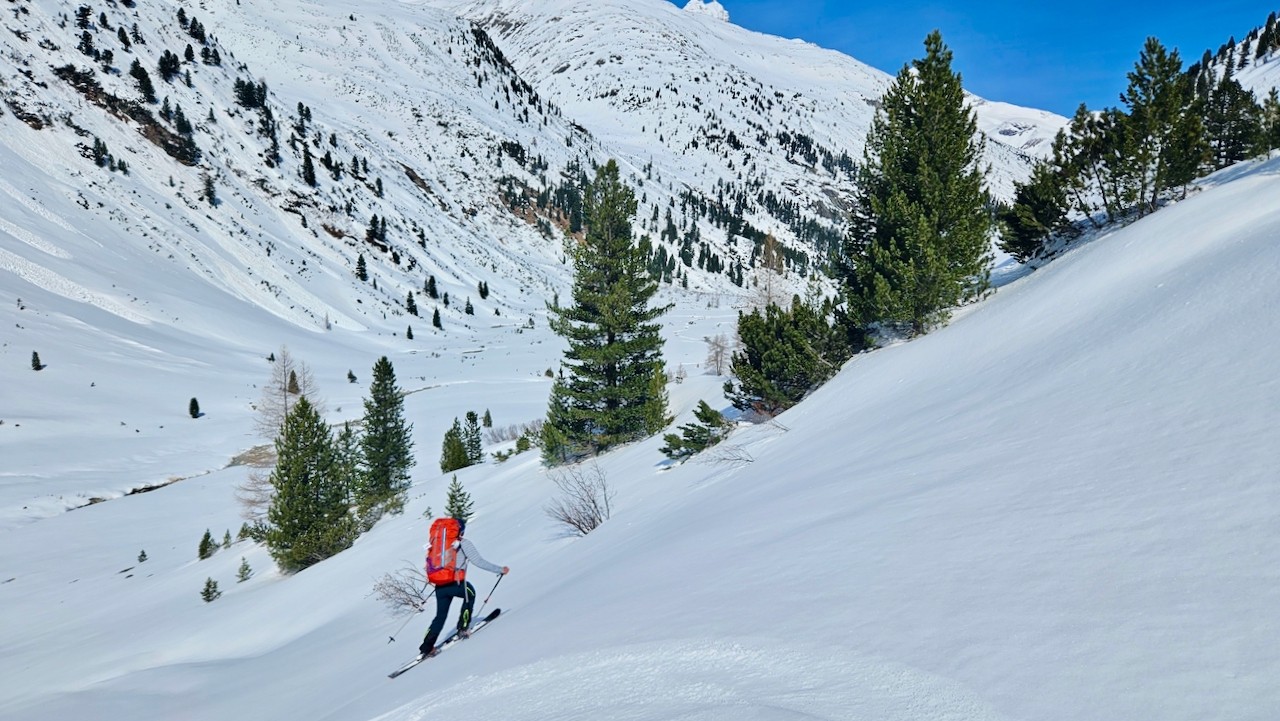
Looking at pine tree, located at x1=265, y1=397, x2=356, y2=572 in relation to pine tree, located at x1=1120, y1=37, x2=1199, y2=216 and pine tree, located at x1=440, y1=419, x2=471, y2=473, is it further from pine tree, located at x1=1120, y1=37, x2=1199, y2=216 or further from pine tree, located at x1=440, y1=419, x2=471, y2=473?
pine tree, located at x1=1120, y1=37, x2=1199, y2=216

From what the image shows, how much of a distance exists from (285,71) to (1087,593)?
166 meters

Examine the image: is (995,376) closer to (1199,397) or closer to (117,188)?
(1199,397)

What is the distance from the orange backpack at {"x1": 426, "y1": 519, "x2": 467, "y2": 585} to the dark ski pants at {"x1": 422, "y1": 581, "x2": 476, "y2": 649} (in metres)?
0.09

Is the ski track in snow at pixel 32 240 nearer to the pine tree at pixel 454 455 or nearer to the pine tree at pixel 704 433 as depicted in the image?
the pine tree at pixel 454 455

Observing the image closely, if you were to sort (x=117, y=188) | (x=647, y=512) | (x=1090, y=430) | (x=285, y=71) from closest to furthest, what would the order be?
(x=1090, y=430) < (x=647, y=512) < (x=117, y=188) < (x=285, y=71)

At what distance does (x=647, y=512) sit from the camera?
10.3 metres

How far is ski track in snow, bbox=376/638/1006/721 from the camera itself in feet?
8.10

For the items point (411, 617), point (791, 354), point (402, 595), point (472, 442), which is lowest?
point (411, 617)

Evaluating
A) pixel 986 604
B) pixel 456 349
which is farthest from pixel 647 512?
pixel 456 349

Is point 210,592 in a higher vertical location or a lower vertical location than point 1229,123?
lower

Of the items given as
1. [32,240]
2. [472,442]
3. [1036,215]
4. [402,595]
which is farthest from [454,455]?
[32,240]

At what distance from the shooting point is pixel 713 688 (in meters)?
3.12

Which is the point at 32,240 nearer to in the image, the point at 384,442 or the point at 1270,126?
the point at 384,442

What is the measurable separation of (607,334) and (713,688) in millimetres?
21793
